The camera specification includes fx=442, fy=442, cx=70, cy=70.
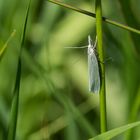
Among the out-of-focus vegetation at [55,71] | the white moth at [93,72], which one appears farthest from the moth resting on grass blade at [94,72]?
the out-of-focus vegetation at [55,71]

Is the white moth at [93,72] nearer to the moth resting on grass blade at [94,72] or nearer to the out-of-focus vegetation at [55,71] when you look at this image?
the moth resting on grass blade at [94,72]

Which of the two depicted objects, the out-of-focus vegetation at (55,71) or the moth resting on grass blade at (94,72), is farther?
the out-of-focus vegetation at (55,71)

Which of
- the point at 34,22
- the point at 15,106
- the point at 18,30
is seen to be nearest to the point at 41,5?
the point at 34,22

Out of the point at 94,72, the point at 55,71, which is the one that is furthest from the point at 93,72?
the point at 55,71

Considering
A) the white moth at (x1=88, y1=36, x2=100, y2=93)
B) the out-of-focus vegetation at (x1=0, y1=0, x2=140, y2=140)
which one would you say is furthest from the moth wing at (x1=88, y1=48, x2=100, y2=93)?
the out-of-focus vegetation at (x1=0, y1=0, x2=140, y2=140)

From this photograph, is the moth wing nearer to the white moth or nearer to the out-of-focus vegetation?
the white moth

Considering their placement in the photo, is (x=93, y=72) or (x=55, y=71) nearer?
(x=93, y=72)

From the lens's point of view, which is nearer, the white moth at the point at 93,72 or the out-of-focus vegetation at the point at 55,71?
the white moth at the point at 93,72

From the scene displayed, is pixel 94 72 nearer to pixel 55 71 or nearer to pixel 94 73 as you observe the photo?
pixel 94 73

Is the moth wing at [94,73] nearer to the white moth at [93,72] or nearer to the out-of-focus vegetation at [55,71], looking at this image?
the white moth at [93,72]
